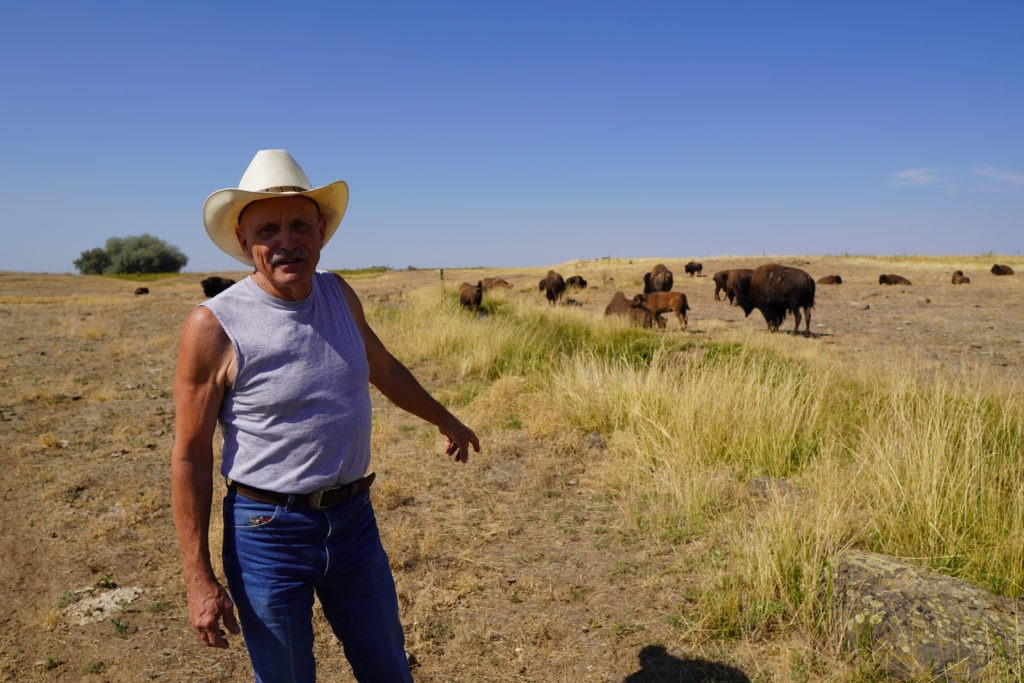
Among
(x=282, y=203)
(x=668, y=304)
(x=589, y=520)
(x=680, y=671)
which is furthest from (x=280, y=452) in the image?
(x=668, y=304)

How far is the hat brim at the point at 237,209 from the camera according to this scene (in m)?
2.28

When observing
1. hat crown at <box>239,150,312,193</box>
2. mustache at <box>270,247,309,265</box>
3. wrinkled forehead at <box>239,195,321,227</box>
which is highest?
hat crown at <box>239,150,312,193</box>

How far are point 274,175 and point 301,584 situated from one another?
134cm

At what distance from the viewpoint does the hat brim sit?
2.28m

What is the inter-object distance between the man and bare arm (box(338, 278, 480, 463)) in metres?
0.22

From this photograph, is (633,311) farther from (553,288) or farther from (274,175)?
(274,175)

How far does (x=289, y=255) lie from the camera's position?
2.23 metres

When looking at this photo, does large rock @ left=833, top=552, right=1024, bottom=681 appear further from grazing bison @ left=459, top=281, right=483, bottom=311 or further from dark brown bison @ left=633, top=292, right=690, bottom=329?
grazing bison @ left=459, top=281, right=483, bottom=311

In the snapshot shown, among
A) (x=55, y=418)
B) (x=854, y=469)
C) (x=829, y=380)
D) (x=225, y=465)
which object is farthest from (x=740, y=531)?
(x=55, y=418)

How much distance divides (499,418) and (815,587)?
14.9 feet

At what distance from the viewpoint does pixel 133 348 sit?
45.7 feet

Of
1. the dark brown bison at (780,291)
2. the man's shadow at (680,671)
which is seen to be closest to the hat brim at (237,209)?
the man's shadow at (680,671)

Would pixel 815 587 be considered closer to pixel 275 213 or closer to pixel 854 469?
pixel 854 469

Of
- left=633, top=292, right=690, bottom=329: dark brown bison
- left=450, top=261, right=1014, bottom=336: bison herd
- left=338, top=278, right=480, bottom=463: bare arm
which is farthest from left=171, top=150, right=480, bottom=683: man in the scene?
left=633, top=292, right=690, bottom=329: dark brown bison
